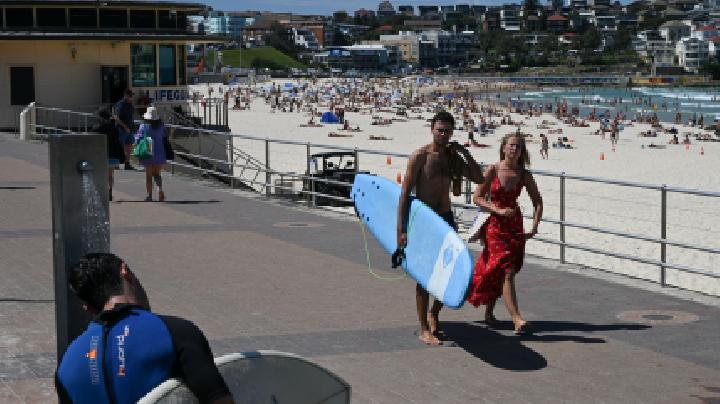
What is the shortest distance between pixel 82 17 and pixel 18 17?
172cm

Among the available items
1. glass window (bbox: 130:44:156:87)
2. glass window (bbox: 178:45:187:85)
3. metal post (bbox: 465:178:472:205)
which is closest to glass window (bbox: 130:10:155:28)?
glass window (bbox: 130:44:156:87)

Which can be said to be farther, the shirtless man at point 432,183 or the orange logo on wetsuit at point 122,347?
the shirtless man at point 432,183

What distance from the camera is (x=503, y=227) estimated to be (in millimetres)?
9609

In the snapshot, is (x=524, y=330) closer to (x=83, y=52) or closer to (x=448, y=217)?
(x=448, y=217)

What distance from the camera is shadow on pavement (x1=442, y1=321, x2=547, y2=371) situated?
8617 millimetres

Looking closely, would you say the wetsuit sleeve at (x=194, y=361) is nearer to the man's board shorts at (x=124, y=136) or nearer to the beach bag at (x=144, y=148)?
the beach bag at (x=144, y=148)

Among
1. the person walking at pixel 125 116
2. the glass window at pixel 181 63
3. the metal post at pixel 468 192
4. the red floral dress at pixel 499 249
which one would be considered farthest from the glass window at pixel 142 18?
the red floral dress at pixel 499 249

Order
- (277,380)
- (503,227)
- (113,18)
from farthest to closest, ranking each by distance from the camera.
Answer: (113,18) < (503,227) < (277,380)

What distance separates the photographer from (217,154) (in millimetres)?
26656

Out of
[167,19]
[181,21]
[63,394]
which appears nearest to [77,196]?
[63,394]

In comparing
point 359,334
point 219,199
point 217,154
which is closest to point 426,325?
point 359,334

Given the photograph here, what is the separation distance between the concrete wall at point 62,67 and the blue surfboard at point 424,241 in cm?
2430

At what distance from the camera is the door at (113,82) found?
33.6 meters

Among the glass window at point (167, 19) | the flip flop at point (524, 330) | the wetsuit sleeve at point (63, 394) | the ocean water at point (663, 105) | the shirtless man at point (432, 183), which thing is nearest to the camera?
the wetsuit sleeve at point (63, 394)
